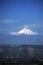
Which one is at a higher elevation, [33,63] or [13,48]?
[13,48]

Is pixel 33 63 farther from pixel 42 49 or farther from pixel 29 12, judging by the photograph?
pixel 29 12

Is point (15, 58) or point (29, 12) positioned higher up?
point (29, 12)

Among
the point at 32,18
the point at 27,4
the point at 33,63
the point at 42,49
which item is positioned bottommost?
the point at 33,63

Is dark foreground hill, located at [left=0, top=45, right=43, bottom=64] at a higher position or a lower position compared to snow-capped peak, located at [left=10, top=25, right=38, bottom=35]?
lower

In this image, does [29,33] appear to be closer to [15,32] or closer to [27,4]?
[15,32]

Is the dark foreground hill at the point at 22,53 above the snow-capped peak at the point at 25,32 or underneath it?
underneath

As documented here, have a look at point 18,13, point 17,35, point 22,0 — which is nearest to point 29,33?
point 17,35

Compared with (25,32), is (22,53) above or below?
below

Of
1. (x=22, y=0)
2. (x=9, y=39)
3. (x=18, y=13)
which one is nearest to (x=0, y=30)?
(x=9, y=39)

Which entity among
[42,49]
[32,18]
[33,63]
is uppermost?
[32,18]
